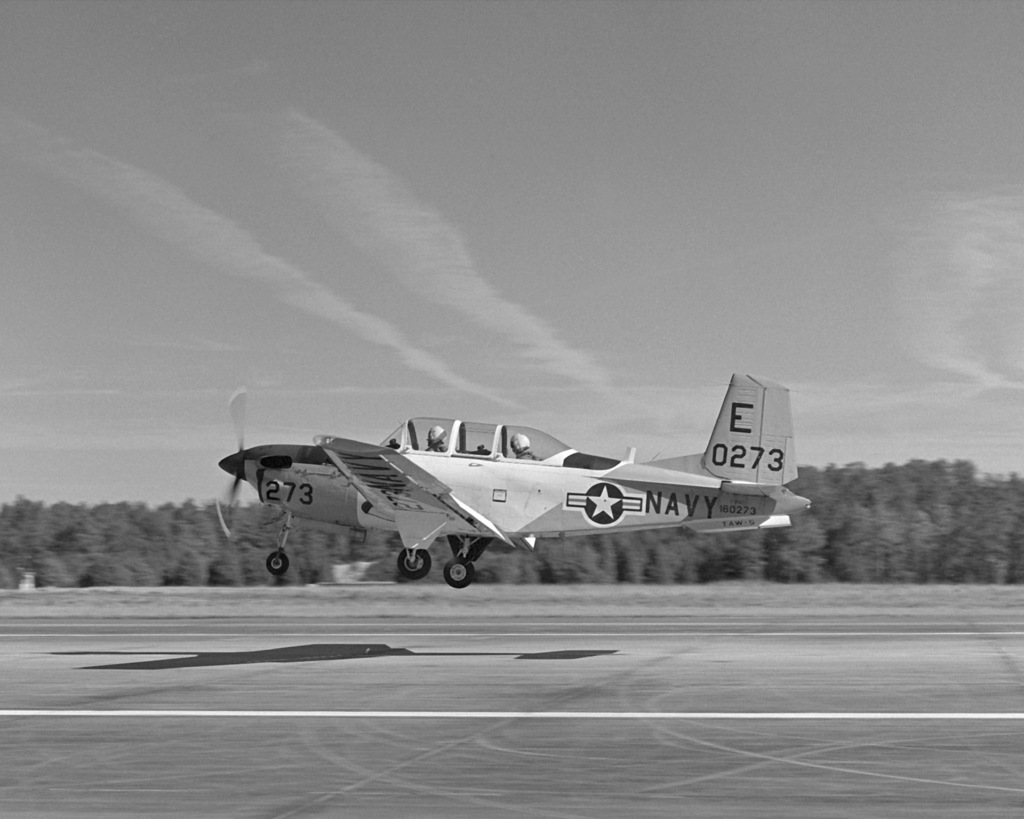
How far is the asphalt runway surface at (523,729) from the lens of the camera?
10.1 m

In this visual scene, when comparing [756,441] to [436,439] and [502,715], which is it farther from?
[502,715]

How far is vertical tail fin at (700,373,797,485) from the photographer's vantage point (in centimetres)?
2530

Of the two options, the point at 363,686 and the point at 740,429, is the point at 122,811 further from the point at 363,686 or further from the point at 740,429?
the point at 740,429

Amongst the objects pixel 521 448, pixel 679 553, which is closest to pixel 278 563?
pixel 521 448

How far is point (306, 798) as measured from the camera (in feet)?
33.2

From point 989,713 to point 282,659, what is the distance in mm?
12311

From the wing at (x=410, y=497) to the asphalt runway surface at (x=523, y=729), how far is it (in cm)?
240

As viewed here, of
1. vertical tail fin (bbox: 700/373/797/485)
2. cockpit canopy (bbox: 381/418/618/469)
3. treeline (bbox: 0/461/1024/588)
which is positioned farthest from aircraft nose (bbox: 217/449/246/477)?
treeline (bbox: 0/461/1024/588)

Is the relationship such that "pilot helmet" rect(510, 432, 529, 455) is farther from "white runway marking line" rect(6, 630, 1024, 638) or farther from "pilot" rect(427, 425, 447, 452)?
"white runway marking line" rect(6, 630, 1024, 638)

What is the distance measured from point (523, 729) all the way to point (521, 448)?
12120mm

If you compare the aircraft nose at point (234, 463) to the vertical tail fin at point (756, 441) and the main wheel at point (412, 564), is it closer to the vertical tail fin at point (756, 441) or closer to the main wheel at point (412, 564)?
the main wheel at point (412, 564)

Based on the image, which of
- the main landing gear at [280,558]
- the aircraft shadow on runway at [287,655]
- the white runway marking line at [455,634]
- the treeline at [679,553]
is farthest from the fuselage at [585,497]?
the treeline at [679,553]

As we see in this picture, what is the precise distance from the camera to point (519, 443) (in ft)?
82.6

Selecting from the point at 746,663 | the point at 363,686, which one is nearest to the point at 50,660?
the point at 363,686
